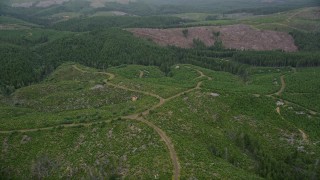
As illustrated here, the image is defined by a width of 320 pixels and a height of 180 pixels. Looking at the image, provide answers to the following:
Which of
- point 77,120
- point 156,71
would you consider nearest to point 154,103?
point 77,120

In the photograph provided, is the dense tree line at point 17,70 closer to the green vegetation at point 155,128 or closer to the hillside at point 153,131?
the green vegetation at point 155,128

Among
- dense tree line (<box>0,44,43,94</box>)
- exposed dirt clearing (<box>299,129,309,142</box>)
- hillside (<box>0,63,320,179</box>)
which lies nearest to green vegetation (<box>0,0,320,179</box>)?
exposed dirt clearing (<box>299,129,309,142</box>)

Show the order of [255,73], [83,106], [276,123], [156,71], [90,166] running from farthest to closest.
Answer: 1. [255,73]
2. [156,71]
3. [83,106]
4. [276,123]
5. [90,166]

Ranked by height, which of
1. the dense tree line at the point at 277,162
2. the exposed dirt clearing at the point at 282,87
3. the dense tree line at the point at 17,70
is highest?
the dense tree line at the point at 17,70

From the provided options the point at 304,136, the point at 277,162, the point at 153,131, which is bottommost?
the point at 277,162

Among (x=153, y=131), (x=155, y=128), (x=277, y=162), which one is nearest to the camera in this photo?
(x=153, y=131)

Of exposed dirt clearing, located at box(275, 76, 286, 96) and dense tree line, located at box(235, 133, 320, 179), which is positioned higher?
exposed dirt clearing, located at box(275, 76, 286, 96)

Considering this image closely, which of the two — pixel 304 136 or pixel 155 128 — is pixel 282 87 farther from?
pixel 155 128

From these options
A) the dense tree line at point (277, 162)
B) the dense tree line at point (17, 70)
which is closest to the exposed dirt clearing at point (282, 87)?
the dense tree line at point (277, 162)

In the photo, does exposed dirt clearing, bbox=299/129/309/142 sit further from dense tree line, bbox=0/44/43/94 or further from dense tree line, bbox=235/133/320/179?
dense tree line, bbox=0/44/43/94

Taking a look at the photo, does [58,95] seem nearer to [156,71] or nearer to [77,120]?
[77,120]

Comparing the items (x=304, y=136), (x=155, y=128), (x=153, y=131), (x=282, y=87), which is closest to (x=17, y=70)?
(x=155, y=128)
